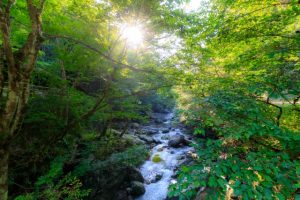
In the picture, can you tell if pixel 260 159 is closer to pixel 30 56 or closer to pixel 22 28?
pixel 30 56

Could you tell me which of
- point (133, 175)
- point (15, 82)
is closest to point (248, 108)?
point (15, 82)

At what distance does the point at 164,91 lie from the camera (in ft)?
16.0

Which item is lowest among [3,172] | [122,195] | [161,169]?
[122,195]

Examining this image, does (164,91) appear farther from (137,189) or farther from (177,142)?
(177,142)

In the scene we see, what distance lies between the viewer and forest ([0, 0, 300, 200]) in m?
1.94

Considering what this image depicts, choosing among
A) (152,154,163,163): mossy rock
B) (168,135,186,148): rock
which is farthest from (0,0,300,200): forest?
(168,135,186,148): rock

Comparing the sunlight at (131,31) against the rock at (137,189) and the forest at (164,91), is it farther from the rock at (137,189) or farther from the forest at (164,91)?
the rock at (137,189)

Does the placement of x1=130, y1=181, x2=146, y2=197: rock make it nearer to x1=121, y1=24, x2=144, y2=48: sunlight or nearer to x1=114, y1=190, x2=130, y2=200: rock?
x1=114, y1=190, x2=130, y2=200: rock

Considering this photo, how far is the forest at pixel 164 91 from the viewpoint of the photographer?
1938 mm

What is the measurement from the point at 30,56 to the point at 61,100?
7.89ft

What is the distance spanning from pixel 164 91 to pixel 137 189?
3.85m

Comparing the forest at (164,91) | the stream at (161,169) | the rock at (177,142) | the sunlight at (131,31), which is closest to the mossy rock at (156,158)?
the stream at (161,169)

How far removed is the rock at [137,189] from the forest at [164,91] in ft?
0.11

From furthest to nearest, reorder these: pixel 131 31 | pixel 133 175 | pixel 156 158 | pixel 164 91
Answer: pixel 156 158, pixel 133 175, pixel 164 91, pixel 131 31
